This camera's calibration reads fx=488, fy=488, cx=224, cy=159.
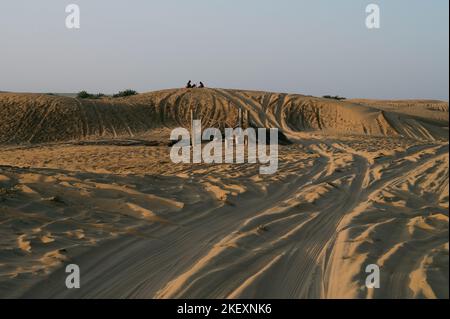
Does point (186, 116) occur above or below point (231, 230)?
above

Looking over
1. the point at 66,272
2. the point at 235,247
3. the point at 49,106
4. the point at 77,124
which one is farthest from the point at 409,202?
the point at 49,106

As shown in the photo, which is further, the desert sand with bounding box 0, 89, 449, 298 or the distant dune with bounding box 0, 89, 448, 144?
the distant dune with bounding box 0, 89, 448, 144

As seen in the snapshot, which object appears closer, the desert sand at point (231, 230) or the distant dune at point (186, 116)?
the desert sand at point (231, 230)

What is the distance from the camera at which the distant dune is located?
24375 mm

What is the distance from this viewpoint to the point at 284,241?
5250 mm

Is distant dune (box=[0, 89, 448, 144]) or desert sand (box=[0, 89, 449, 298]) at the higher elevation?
distant dune (box=[0, 89, 448, 144])

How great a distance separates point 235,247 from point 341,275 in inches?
50.8

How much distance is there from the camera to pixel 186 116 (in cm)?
2931

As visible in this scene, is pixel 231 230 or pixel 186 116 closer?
pixel 231 230

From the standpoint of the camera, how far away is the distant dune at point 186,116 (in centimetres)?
2438

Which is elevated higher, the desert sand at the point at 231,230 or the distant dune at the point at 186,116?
the distant dune at the point at 186,116

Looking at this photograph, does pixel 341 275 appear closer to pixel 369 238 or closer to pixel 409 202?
pixel 369 238
